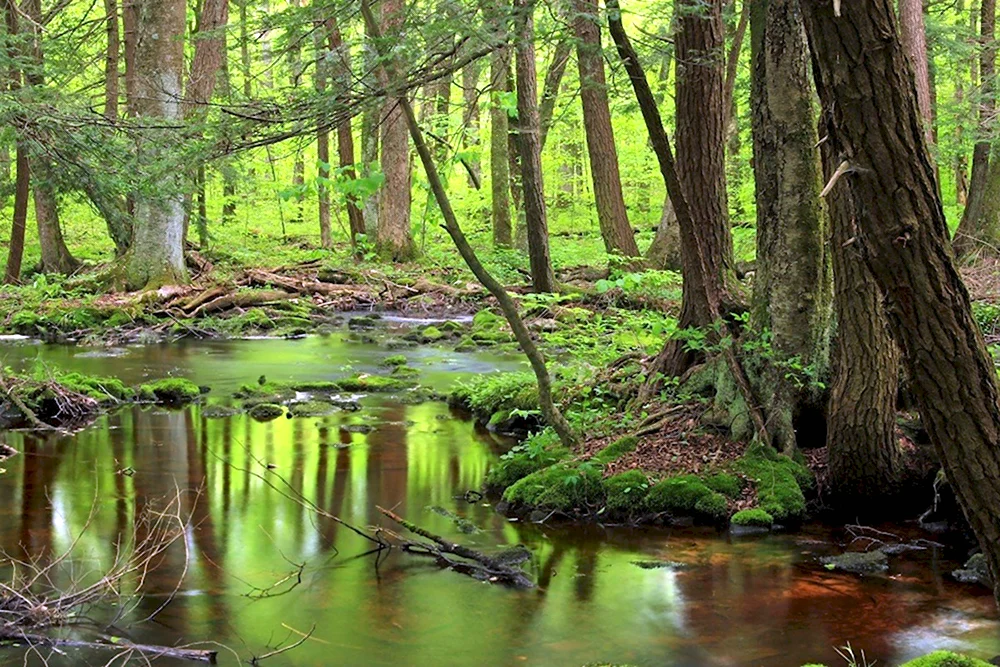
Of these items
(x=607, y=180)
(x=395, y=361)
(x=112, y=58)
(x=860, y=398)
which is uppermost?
(x=112, y=58)

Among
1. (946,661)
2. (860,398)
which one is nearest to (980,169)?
(860,398)

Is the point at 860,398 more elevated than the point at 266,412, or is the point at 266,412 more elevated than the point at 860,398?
the point at 860,398

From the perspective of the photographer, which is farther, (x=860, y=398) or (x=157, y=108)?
(x=157, y=108)

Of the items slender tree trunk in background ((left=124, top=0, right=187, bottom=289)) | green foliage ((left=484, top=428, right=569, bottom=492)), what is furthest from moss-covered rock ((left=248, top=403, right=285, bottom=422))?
slender tree trunk in background ((left=124, top=0, right=187, bottom=289))

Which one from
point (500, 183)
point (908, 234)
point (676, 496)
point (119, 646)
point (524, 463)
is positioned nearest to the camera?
point (908, 234)

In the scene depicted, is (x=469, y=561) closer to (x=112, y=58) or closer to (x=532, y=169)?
(x=532, y=169)

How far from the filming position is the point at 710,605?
5727 millimetres

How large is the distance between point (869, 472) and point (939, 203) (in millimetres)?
4640

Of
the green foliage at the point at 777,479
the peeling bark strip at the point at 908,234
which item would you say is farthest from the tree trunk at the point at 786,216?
the peeling bark strip at the point at 908,234

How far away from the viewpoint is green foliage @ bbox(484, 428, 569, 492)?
322 inches

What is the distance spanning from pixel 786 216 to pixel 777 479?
6.76 ft

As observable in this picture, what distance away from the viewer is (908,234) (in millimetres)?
2959

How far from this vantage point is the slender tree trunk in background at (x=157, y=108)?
700 inches

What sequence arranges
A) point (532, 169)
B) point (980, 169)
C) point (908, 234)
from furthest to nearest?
point (980, 169)
point (532, 169)
point (908, 234)
